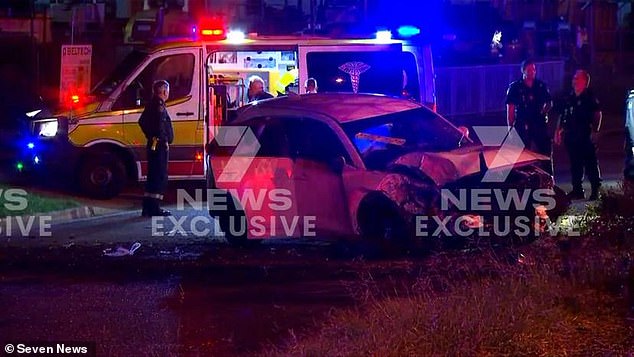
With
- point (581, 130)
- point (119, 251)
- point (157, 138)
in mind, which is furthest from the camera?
point (581, 130)

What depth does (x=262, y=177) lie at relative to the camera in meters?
10.2

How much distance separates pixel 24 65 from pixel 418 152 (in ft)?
60.4

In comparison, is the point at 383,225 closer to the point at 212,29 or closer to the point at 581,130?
the point at 581,130

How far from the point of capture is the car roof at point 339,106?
10.1 metres

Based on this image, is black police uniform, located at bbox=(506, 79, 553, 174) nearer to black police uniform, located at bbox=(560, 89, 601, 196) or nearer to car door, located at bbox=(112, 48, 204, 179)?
black police uniform, located at bbox=(560, 89, 601, 196)

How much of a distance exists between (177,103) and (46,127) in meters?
1.77

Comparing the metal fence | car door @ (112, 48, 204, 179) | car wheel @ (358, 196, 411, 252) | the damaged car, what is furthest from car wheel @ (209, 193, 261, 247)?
the metal fence

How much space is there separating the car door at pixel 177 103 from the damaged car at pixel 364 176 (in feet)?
11.2

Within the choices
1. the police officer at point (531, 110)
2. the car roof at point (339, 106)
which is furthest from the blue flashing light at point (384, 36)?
the car roof at point (339, 106)

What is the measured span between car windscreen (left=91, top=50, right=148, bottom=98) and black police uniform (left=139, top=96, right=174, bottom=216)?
1617 millimetres

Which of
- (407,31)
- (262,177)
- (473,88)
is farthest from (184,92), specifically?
(473,88)

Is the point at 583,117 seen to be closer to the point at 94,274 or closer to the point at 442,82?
the point at 94,274

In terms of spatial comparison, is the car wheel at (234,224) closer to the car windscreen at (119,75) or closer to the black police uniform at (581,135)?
the car windscreen at (119,75)

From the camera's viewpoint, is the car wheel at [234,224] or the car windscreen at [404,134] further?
the car wheel at [234,224]
